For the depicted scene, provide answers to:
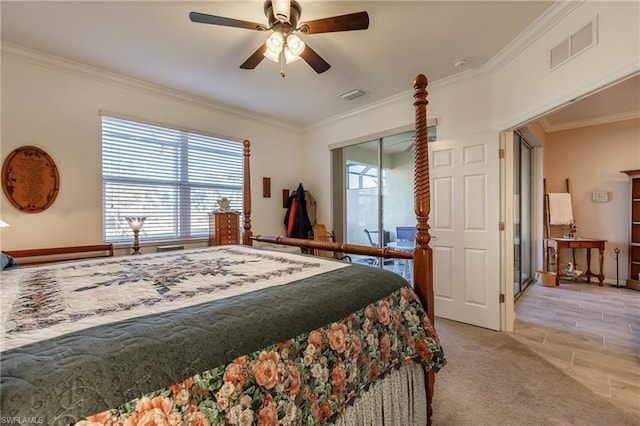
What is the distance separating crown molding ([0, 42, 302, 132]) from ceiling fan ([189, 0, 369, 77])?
1.86 meters

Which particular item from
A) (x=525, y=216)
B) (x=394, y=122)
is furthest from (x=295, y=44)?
(x=525, y=216)

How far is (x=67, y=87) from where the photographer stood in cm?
280

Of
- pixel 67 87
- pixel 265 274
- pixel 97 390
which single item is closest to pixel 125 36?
pixel 67 87

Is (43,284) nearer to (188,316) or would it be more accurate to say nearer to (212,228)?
(188,316)

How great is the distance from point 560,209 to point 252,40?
5.34 m

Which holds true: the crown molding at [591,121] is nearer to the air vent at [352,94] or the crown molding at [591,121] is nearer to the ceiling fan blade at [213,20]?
the air vent at [352,94]

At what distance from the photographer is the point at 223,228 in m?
3.65

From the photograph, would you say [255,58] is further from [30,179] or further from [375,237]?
[375,237]

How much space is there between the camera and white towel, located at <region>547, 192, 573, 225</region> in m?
4.69

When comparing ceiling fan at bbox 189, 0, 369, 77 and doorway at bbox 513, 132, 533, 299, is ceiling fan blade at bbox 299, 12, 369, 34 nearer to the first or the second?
ceiling fan at bbox 189, 0, 369, 77

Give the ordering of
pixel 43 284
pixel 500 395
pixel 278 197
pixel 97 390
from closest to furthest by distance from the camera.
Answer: pixel 97 390, pixel 43 284, pixel 500 395, pixel 278 197

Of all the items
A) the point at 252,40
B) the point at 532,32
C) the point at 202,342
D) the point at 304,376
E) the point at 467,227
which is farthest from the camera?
the point at 467,227

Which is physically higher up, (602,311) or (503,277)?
(503,277)

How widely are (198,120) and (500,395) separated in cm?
416
